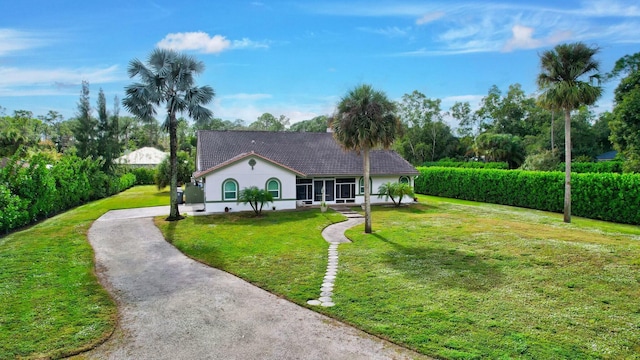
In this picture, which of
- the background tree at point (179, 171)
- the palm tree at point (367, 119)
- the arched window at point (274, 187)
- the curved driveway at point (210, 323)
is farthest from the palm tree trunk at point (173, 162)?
the background tree at point (179, 171)

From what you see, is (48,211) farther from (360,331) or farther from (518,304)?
(518,304)

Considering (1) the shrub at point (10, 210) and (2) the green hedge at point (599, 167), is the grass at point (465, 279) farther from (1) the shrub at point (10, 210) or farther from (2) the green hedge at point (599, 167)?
(2) the green hedge at point (599, 167)

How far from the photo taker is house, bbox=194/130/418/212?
25297 millimetres

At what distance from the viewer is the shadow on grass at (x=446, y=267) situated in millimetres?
10992

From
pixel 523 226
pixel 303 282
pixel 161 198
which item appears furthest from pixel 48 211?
pixel 523 226

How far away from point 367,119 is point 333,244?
559 cm

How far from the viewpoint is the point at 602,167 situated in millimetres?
40969

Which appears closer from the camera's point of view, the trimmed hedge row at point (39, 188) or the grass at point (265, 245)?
the grass at point (265, 245)

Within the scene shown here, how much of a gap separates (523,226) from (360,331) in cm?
1493

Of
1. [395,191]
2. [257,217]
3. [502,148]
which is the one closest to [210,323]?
[257,217]

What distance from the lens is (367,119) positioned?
1684cm

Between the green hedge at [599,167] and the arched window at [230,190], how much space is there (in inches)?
1364

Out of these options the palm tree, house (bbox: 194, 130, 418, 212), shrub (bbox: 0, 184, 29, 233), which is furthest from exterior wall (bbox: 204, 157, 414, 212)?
the palm tree

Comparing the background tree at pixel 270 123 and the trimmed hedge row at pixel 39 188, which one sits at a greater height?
the background tree at pixel 270 123
